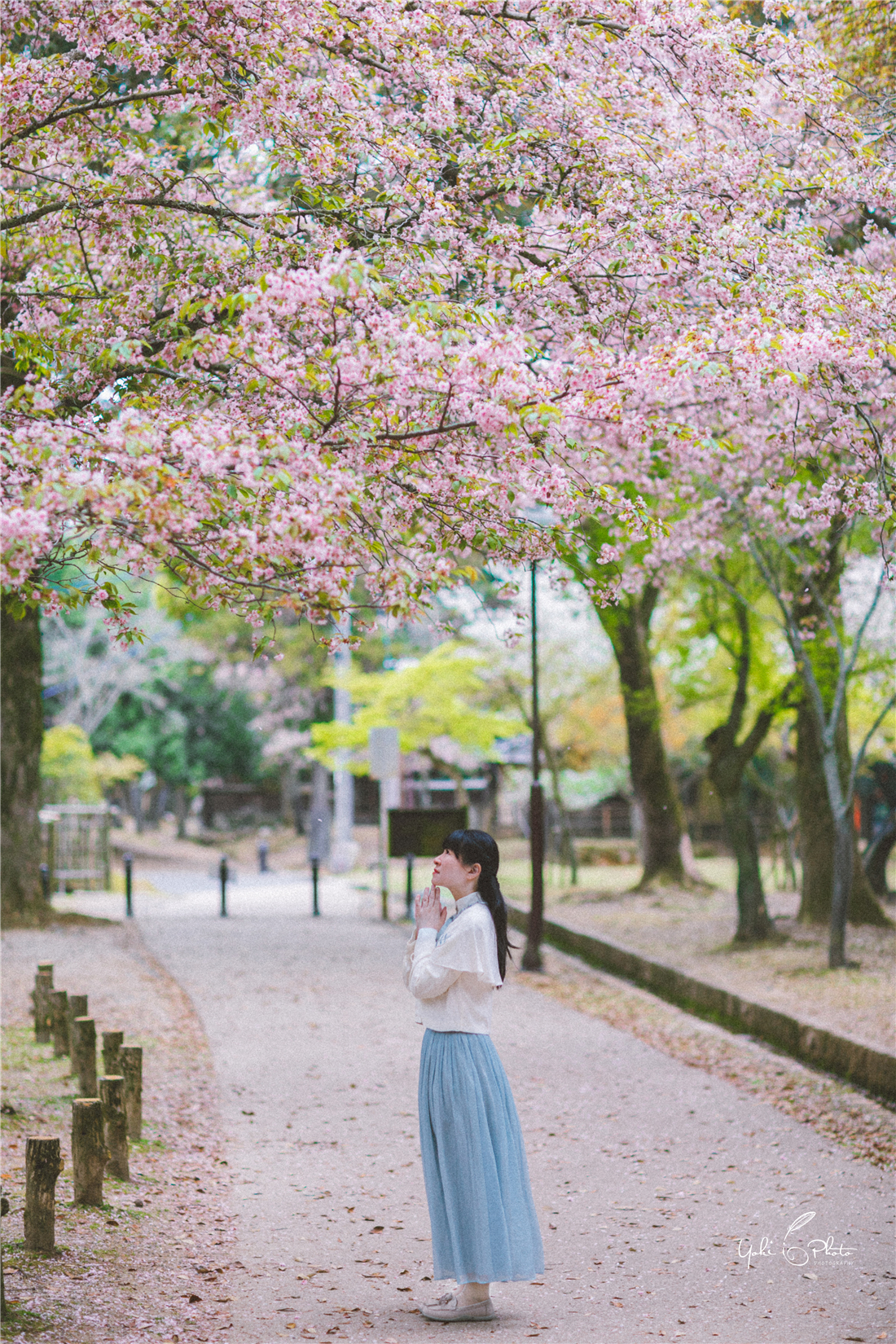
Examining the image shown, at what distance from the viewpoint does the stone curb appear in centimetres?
902

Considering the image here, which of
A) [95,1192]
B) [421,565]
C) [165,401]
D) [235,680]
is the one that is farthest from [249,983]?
[235,680]

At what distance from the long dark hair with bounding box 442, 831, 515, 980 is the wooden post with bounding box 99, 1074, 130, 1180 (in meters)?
2.48

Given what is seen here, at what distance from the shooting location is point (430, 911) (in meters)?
4.95

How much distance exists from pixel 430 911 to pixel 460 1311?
4.80 ft

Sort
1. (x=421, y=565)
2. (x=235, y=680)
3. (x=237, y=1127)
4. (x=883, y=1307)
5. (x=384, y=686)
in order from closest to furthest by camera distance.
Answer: (x=883, y=1307) < (x=421, y=565) < (x=237, y=1127) < (x=384, y=686) < (x=235, y=680)

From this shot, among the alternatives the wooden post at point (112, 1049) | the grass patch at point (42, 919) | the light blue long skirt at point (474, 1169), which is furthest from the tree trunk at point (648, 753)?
the light blue long skirt at point (474, 1169)

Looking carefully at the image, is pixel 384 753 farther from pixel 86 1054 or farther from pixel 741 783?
pixel 86 1054

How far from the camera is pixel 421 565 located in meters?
6.16

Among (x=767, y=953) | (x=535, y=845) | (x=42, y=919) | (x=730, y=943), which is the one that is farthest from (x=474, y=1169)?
(x=42, y=919)

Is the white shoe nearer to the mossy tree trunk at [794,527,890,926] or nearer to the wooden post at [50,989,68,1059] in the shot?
the wooden post at [50,989,68,1059]

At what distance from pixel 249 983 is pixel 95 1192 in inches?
308

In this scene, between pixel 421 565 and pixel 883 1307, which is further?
pixel 421 565

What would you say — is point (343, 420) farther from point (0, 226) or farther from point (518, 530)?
point (0, 226)

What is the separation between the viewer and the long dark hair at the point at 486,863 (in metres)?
4.93
